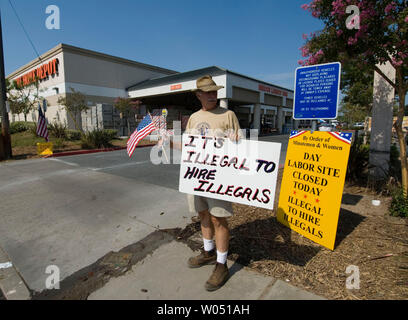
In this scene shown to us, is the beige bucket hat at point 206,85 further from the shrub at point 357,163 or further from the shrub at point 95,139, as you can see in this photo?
the shrub at point 95,139

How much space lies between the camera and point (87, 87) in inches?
932

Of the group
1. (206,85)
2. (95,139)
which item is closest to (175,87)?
(95,139)

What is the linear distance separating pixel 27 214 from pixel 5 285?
2.08 m

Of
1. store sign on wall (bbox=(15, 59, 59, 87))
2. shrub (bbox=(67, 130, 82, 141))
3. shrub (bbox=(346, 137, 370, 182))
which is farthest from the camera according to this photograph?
store sign on wall (bbox=(15, 59, 59, 87))

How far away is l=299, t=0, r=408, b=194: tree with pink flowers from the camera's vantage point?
330 centimetres

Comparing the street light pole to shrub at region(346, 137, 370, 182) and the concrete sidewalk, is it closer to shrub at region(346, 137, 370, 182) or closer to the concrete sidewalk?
the concrete sidewalk

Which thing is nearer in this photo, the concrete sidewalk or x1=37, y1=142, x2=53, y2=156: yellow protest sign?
the concrete sidewalk

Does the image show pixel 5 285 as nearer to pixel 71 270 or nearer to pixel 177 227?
pixel 71 270

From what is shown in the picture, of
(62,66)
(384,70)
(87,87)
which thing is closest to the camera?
(384,70)

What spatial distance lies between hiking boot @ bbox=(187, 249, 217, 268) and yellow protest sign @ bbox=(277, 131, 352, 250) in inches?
51.1

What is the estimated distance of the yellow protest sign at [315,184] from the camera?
2.64 meters

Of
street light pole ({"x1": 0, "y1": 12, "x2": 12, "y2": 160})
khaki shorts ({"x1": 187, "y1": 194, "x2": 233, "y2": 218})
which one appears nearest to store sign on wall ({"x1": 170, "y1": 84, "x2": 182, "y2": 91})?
street light pole ({"x1": 0, "y1": 12, "x2": 12, "y2": 160})

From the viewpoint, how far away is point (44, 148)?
1100cm
